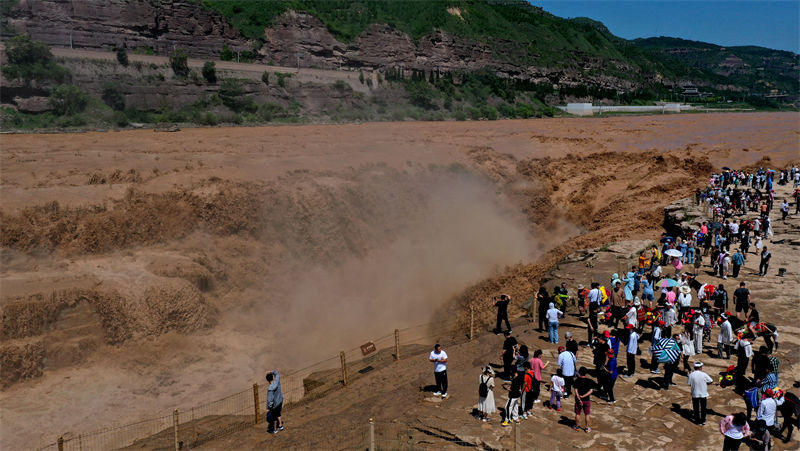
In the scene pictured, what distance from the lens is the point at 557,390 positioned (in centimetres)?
1248

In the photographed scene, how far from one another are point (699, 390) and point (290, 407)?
9.64 metres

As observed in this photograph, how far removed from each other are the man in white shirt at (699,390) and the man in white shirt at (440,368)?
17.1ft

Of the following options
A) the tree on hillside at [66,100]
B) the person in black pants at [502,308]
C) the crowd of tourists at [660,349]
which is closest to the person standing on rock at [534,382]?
the crowd of tourists at [660,349]

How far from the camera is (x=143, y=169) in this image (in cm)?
2639

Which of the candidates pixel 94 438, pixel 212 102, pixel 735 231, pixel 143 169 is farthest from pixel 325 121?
pixel 94 438

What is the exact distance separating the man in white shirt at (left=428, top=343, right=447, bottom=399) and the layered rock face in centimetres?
6382

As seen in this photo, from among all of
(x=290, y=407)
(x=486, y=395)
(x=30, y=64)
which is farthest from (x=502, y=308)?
(x=30, y=64)

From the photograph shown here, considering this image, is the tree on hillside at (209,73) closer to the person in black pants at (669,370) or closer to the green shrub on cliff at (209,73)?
the green shrub on cliff at (209,73)

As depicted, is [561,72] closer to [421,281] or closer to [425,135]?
[425,135]

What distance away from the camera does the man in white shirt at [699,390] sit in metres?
11.5

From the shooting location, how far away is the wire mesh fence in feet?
39.3

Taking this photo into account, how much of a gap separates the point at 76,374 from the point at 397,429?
32.6ft

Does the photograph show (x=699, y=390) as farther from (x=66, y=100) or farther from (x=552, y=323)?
(x=66, y=100)

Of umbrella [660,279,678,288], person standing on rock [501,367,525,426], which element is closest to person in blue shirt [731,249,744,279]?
umbrella [660,279,678,288]
